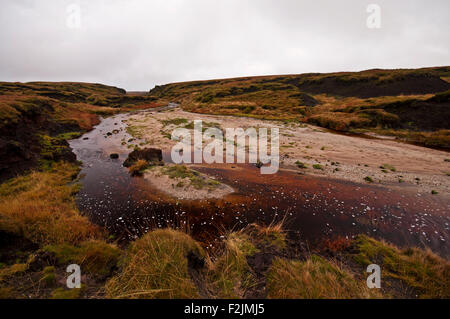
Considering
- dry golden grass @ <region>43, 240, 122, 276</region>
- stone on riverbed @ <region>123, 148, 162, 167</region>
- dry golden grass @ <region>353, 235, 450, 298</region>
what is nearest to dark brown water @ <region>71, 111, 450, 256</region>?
dry golden grass @ <region>353, 235, 450, 298</region>

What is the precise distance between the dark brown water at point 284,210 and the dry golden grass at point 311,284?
3347 millimetres

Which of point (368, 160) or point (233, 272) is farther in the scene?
point (368, 160)

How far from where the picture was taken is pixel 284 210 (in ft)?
33.0

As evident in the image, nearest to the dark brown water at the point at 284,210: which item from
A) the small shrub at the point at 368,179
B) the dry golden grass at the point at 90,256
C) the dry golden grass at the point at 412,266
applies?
the small shrub at the point at 368,179

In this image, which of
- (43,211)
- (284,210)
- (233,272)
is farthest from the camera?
(284,210)

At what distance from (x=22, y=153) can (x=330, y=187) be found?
993 inches

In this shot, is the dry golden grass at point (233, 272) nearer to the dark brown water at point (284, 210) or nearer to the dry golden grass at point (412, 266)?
the dark brown water at point (284, 210)

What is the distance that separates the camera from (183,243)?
5418 millimetres

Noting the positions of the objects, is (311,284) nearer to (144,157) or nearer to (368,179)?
(368,179)

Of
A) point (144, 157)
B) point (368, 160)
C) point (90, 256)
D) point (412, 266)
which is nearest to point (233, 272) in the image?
point (90, 256)

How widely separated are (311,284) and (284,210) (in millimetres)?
6142

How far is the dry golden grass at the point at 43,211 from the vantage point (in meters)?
6.04

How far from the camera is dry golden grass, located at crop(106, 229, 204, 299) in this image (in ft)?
12.8
